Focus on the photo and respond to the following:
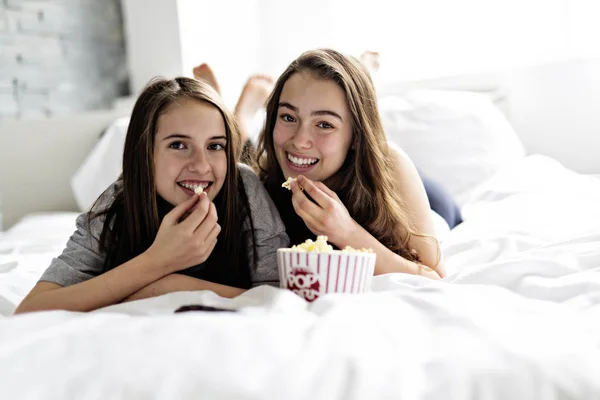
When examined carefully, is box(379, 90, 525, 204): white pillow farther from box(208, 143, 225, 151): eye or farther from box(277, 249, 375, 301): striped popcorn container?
box(277, 249, 375, 301): striped popcorn container

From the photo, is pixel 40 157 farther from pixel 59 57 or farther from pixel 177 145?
pixel 177 145

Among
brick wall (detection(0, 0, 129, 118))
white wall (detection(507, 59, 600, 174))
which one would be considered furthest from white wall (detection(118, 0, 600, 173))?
brick wall (detection(0, 0, 129, 118))

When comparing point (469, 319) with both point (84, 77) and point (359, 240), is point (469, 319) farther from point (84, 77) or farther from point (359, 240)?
point (84, 77)

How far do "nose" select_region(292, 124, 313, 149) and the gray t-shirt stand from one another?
119 millimetres

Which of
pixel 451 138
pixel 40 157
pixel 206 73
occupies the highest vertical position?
pixel 206 73

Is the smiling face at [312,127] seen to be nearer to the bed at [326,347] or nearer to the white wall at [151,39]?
the bed at [326,347]

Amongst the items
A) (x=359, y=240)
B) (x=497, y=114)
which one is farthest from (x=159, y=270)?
(x=497, y=114)

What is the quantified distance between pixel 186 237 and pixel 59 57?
→ 208 centimetres

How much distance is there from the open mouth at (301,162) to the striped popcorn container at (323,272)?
377 millimetres

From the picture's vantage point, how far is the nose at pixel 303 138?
1.26m

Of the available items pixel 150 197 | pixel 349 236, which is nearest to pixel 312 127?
pixel 349 236

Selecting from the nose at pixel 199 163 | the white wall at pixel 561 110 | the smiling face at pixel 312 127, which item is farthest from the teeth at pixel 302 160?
the white wall at pixel 561 110

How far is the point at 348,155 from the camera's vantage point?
1.40 metres

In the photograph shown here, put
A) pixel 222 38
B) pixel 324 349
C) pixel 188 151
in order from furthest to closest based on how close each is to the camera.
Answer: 1. pixel 222 38
2. pixel 188 151
3. pixel 324 349
